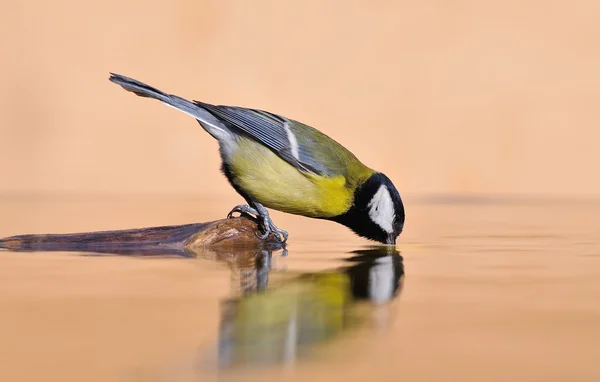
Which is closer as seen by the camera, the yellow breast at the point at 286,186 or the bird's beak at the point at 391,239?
the yellow breast at the point at 286,186

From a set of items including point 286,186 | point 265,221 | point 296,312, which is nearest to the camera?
point 296,312

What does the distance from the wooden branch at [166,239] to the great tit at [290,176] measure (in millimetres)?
57

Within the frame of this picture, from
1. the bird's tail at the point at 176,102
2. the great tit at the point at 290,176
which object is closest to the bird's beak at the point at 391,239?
the great tit at the point at 290,176

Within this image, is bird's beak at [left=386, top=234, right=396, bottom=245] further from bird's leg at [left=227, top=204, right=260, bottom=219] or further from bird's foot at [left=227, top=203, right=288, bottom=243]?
bird's leg at [left=227, top=204, right=260, bottom=219]

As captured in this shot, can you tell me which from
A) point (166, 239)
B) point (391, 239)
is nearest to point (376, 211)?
point (391, 239)

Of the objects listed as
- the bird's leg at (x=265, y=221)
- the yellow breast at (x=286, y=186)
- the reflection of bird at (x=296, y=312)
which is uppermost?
the yellow breast at (x=286, y=186)

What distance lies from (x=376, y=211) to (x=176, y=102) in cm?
84

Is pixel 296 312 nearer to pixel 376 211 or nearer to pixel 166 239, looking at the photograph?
pixel 376 211

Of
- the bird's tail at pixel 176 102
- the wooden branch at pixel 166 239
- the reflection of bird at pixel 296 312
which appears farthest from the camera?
the wooden branch at pixel 166 239

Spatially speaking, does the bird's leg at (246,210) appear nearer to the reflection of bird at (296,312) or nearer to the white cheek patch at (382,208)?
the white cheek patch at (382,208)

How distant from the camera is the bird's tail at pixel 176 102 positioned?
10.00 feet

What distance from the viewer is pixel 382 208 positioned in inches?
123

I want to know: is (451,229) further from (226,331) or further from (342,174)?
(226,331)

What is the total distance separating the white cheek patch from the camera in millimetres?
3129
